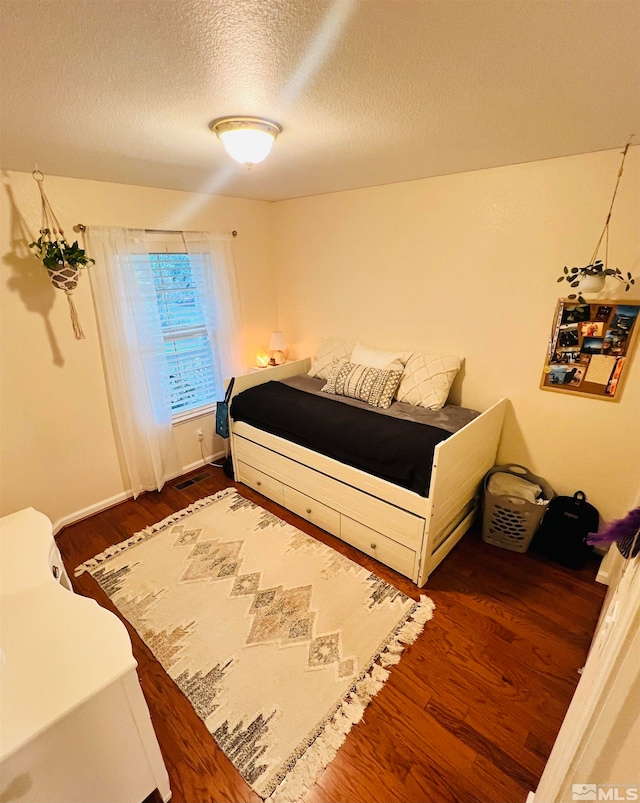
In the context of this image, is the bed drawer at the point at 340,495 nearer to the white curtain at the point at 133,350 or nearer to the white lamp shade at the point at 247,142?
the white curtain at the point at 133,350

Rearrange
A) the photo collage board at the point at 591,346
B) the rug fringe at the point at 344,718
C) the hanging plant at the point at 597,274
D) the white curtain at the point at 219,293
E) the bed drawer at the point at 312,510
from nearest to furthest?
1. the rug fringe at the point at 344,718
2. the hanging plant at the point at 597,274
3. the photo collage board at the point at 591,346
4. the bed drawer at the point at 312,510
5. the white curtain at the point at 219,293

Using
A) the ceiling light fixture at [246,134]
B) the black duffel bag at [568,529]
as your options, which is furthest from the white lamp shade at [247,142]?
the black duffel bag at [568,529]

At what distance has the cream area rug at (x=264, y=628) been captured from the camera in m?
1.41

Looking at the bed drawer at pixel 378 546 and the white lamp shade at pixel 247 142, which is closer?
the white lamp shade at pixel 247 142

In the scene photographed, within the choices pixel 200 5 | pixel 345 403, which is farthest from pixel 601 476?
pixel 200 5

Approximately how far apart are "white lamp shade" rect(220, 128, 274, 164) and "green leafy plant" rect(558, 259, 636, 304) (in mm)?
1682

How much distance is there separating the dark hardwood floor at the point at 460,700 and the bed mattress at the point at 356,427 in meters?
0.67

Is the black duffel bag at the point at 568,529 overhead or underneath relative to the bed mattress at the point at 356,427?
underneath

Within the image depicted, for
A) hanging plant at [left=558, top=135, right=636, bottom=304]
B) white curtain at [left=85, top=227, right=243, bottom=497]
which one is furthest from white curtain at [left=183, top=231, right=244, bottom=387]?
hanging plant at [left=558, top=135, right=636, bottom=304]

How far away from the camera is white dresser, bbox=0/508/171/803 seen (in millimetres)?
941

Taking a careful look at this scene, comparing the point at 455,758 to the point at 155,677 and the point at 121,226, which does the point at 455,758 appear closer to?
the point at 155,677

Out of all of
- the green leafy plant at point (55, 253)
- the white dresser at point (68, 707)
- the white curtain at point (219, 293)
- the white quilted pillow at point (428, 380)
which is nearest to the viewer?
the white dresser at point (68, 707)

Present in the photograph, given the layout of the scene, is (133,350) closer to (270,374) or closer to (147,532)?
(270,374)

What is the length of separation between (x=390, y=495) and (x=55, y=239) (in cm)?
253
